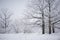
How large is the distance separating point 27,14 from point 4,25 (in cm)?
381

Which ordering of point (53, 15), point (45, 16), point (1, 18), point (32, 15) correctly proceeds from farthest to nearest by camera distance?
point (1, 18)
point (32, 15)
point (45, 16)
point (53, 15)

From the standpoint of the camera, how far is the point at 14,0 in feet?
14.5

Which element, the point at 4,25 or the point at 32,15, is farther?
the point at 4,25

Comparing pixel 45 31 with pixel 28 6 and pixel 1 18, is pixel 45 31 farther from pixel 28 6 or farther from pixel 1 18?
pixel 1 18

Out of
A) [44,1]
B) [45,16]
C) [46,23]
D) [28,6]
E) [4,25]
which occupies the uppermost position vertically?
[44,1]

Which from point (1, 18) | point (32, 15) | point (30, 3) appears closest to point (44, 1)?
point (30, 3)

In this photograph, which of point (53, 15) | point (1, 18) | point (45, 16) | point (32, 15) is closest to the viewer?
point (53, 15)

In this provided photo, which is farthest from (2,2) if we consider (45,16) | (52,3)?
(52,3)

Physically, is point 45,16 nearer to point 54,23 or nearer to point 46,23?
point 46,23

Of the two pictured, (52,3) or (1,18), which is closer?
(52,3)

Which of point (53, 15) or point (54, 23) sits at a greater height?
point (53, 15)

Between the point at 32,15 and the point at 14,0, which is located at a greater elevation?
the point at 14,0

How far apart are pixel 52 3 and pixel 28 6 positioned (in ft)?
5.86

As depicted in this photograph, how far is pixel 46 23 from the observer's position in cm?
409
